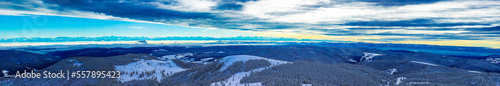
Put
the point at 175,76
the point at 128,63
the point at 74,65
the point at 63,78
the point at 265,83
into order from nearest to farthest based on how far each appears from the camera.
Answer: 1. the point at 265,83
2. the point at 63,78
3. the point at 175,76
4. the point at 74,65
5. the point at 128,63

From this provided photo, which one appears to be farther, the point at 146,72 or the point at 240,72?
the point at 146,72

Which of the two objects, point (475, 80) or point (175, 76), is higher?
point (475, 80)

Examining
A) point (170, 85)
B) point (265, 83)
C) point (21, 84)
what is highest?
point (265, 83)

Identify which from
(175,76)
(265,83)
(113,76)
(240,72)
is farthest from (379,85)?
(113,76)

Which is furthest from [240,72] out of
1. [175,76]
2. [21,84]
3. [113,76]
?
[21,84]

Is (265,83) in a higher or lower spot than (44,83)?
higher

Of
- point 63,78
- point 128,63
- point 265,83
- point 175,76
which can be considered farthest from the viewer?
point 128,63

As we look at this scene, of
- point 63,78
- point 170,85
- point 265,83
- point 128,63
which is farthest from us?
point 128,63

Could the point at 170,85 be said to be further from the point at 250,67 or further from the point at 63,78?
the point at 63,78

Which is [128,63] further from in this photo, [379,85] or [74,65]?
[379,85]
